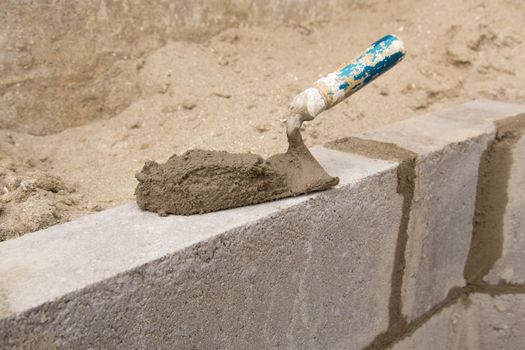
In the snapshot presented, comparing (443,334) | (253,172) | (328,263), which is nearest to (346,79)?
(253,172)

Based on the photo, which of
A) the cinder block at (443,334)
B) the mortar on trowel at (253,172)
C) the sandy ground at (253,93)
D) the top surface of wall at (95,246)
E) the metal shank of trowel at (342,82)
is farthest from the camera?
the cinder block at (443,334)

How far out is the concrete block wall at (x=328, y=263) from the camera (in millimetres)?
1065

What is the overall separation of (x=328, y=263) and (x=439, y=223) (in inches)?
21.4

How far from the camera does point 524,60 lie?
2.45 meters

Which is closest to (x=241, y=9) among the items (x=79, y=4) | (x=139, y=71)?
(x=139, y=71)

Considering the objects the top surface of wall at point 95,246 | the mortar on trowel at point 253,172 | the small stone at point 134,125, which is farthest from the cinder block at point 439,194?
the small stone at point 134,125

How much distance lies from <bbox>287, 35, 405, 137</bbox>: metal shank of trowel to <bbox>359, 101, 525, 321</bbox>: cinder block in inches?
13.9

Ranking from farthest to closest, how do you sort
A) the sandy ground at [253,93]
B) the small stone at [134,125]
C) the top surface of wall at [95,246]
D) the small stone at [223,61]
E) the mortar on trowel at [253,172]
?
the small stone at [223,61], the small stone at [134,125], the sandy ground at [253,93], the mortar on trowel at [253,172], the top surface of wall at [95,246]

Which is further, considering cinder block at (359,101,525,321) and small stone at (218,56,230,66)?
small stone at (218,56,230,66)

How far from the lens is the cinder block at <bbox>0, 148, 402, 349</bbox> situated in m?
1.03

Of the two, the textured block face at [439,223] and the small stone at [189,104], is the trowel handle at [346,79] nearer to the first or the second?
the textured block face at [439,223]

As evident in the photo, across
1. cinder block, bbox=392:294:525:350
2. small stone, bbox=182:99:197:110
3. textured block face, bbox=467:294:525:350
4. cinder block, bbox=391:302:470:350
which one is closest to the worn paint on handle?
small stone, bbox=182:99:197:110

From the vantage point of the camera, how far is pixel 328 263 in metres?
1.53

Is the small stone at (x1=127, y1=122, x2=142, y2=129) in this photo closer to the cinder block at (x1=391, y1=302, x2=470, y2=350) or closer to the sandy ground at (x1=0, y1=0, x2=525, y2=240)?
the sandy ground at (x1=0, y1=0, x2=525, y2=240)
